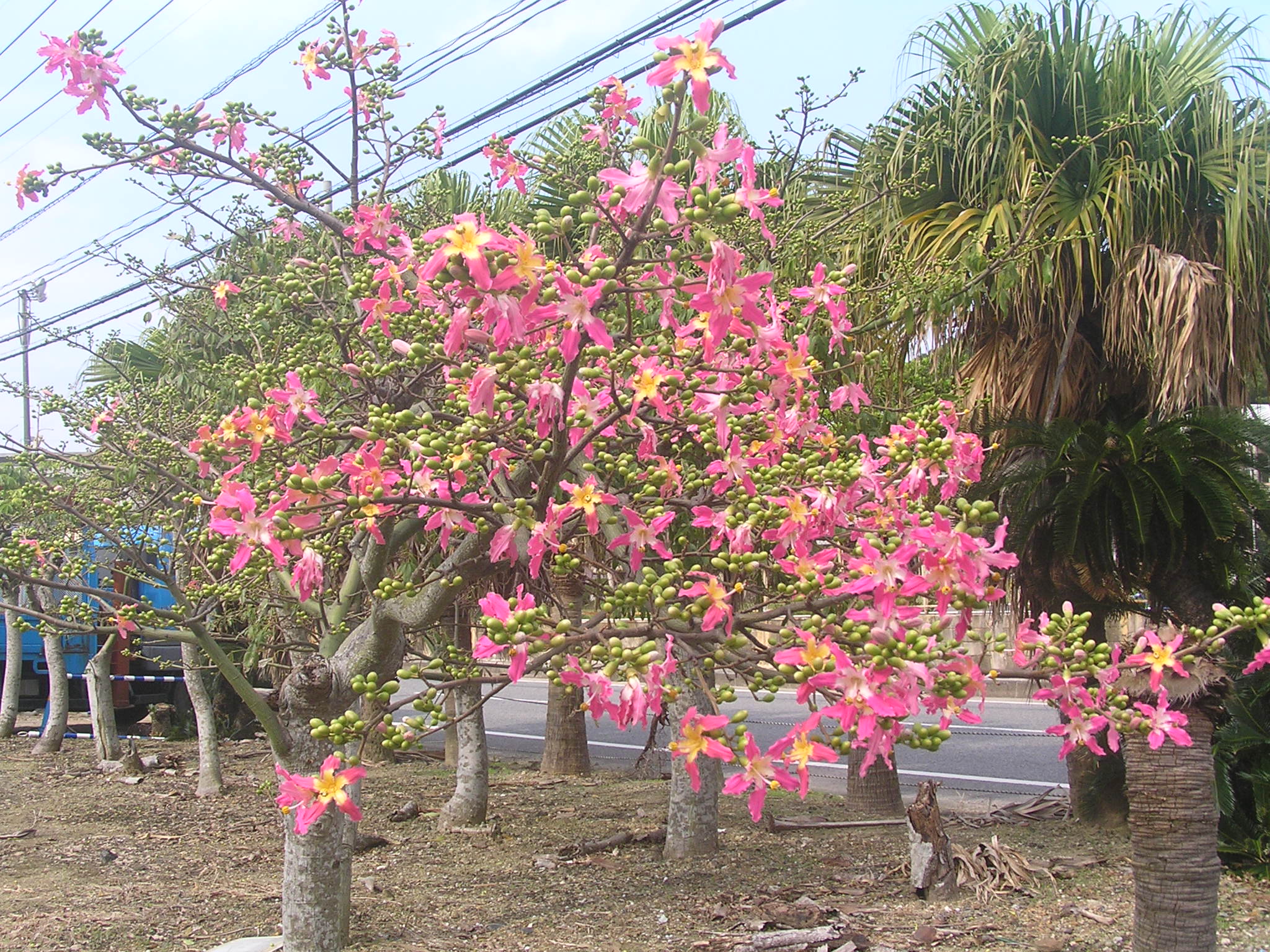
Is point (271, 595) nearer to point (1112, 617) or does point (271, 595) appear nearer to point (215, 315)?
point (215, 315)

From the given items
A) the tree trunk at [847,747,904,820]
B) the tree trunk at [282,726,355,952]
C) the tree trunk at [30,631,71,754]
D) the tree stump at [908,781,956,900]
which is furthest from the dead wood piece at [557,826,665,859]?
the tree trunk at [30,631,71,754]

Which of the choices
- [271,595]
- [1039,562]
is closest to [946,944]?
[1039,562]

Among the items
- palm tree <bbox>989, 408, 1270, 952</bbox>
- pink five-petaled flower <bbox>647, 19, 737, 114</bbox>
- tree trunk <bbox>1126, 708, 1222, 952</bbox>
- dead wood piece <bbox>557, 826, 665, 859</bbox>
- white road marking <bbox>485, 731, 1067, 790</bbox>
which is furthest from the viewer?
white road marking <bbox>485, 731, 1067, 790</bbox>

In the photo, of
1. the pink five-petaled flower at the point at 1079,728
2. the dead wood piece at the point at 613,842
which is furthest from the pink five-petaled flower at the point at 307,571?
the dead wood piece at the point at 613,842

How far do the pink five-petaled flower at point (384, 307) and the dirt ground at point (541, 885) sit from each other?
274 centimetres

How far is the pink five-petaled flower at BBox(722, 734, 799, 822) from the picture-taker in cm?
203

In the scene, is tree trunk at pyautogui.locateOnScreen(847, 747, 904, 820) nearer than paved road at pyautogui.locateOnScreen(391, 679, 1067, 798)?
Yes

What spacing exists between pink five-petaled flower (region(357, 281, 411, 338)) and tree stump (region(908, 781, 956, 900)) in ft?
11.0

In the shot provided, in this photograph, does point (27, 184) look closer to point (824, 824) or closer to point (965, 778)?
point (824, 824)

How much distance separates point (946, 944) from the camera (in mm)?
4445

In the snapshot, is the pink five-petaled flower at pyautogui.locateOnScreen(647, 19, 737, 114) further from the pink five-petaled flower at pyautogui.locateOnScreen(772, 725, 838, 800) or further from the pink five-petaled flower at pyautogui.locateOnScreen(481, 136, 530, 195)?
the pink five-petaled flower at pyautogui.locateOnScreen(481, 136, 530, 195)

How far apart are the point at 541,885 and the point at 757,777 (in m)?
4.08

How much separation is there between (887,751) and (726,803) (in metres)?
6.05

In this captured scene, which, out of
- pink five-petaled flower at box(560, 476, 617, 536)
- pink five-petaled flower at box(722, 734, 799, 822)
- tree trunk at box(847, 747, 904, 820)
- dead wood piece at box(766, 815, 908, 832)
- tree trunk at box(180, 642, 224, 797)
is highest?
pink five-petaled flower at box(560, 476, 617, 536)
